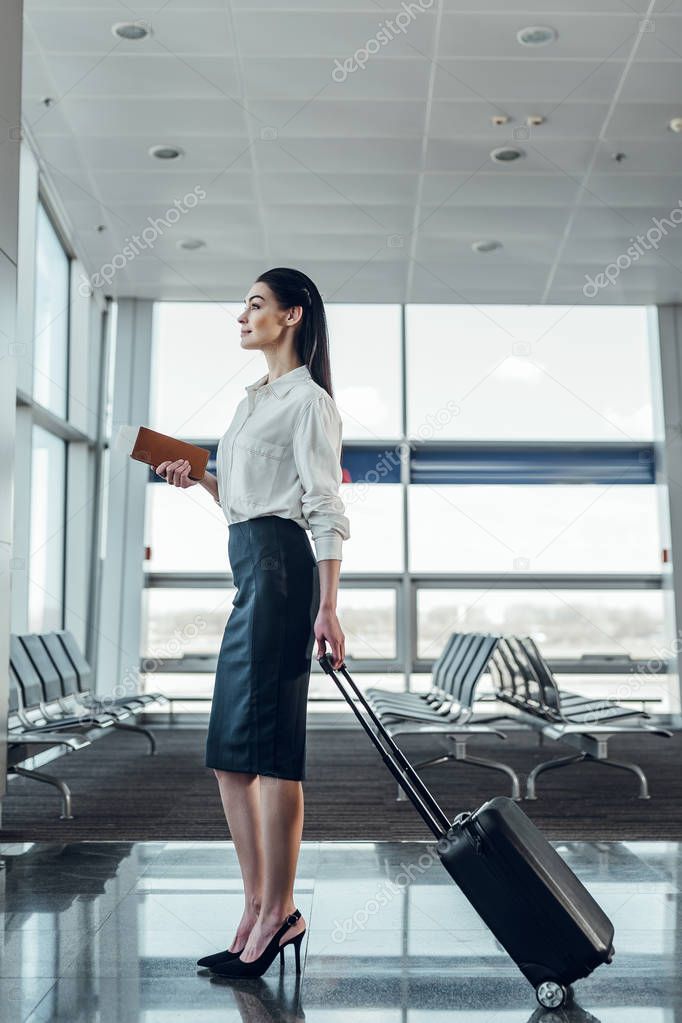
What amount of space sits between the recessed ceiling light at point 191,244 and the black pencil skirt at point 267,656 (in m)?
5.79

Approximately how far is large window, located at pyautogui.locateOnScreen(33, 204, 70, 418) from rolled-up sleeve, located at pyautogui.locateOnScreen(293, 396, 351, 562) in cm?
533

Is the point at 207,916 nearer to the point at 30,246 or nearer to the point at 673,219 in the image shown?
the point at 30,246

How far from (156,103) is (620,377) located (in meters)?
5.06

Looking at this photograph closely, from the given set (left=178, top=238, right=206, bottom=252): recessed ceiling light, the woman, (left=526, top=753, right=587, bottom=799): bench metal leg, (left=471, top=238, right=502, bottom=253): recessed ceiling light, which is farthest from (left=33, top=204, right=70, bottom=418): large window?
the woman

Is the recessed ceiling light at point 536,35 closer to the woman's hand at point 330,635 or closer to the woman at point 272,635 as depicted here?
the woman at point 272,635

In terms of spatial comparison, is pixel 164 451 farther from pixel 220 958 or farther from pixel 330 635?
pixel 220 958

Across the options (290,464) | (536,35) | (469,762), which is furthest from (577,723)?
(536,35)

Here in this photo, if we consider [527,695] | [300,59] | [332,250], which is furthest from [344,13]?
[527,695]

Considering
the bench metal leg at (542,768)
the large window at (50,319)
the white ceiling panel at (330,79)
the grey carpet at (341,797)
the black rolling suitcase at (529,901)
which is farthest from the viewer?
the large window at (50,319)

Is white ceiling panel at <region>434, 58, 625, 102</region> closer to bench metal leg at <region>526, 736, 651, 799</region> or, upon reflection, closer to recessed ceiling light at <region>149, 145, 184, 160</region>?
recessed ceiling light at <region>149, 145, 184, 160</region>

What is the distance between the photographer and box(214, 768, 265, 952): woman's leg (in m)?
2.10

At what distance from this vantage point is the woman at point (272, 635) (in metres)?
2.06

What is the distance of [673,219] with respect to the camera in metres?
7.12

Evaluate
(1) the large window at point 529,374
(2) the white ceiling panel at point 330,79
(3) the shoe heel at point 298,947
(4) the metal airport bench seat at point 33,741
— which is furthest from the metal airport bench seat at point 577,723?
(1) the large window at point 529,374
